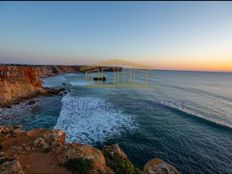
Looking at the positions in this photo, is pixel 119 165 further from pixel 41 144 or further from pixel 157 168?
pixel 41 144

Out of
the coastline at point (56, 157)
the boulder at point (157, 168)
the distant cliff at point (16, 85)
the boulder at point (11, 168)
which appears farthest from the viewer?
the distant cliff at point (16, 85)

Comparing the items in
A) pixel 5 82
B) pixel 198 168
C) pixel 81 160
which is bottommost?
pixel 198 168

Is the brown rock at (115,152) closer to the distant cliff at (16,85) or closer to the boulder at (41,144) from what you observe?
the boulder at (41,144)

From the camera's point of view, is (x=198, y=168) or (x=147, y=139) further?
(x=147, y=139)

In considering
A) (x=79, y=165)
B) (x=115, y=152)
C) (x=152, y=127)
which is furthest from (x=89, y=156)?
(x=152, y=127)

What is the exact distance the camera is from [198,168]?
14172 millimetres

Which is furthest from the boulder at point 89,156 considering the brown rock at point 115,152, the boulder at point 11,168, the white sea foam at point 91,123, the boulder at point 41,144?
the white sea foam at point 91,123

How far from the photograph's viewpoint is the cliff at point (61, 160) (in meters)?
9.63

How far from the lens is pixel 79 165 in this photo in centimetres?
990

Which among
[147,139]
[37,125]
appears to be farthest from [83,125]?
[147,139]

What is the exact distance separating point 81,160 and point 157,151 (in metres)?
9.18

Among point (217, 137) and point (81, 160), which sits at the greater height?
point (81, 160)

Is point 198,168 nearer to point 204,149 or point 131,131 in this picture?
point 204,149

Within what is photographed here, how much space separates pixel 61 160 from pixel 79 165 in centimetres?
137
